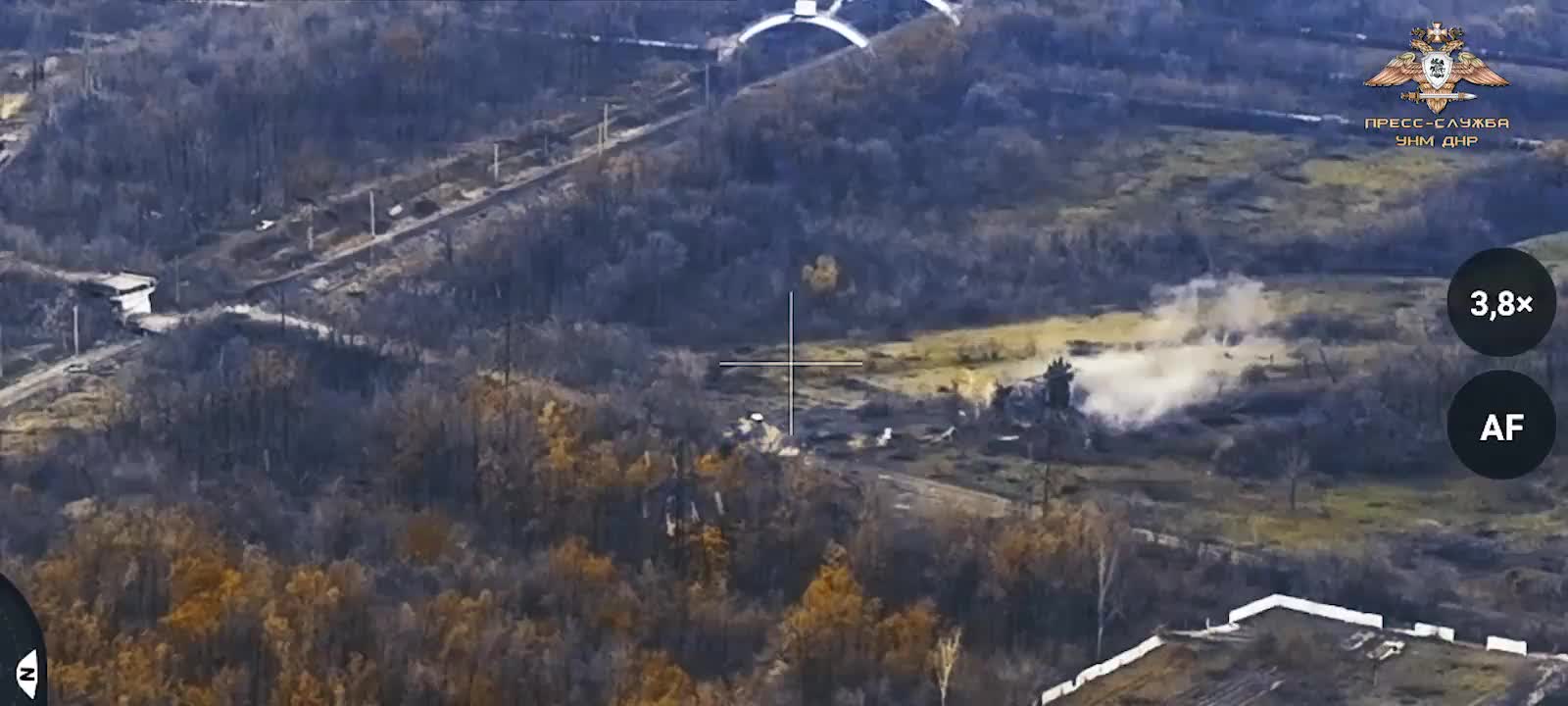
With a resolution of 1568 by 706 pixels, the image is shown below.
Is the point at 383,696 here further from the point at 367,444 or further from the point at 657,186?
the point at 657,186

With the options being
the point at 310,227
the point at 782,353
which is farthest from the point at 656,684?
the point at 310,227

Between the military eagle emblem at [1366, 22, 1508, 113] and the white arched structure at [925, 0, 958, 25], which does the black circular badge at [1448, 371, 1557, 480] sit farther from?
the white arched structure at [925, 0, 958, 25]

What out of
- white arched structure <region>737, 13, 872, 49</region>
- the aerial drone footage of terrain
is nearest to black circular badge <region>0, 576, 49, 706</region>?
the aerial drone footage of terrain

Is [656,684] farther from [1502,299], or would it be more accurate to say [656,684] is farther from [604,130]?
[604,130]

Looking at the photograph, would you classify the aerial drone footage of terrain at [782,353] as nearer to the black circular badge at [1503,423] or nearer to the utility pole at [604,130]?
the black circular badge at [1503,423]

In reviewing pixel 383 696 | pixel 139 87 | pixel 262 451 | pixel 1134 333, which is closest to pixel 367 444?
pixel 262 451

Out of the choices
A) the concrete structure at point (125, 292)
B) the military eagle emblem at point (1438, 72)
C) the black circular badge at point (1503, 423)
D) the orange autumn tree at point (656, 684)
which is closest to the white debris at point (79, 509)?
the orange autumn tree at point (656, 684)
